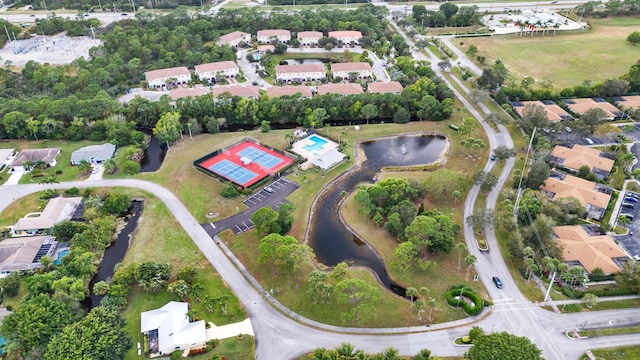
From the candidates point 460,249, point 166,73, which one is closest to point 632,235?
point 460,249

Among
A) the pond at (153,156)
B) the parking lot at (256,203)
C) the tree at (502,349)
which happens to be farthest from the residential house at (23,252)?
the tree at (502,349)

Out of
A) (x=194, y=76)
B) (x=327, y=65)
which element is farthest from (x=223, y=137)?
(x=327, y=65)

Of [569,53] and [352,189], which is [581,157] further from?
[569,53]

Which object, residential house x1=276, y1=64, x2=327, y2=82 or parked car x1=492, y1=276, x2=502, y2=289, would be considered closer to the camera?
parked car x1=492, y1=276, x2=502, y2=289

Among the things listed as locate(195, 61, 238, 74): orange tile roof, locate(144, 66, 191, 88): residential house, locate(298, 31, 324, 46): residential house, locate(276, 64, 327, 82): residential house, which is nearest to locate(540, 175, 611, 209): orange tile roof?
locate(276, 64, 327, 82): residential house

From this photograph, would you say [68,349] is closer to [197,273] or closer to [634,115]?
[197,273]

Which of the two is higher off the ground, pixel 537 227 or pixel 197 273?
pixel 537 227

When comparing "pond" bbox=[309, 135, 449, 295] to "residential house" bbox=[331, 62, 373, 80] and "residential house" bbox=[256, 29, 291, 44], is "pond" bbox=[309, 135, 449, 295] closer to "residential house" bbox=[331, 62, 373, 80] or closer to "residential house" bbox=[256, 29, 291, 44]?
"residential house" bbox=[331, 62, 373, 80]
